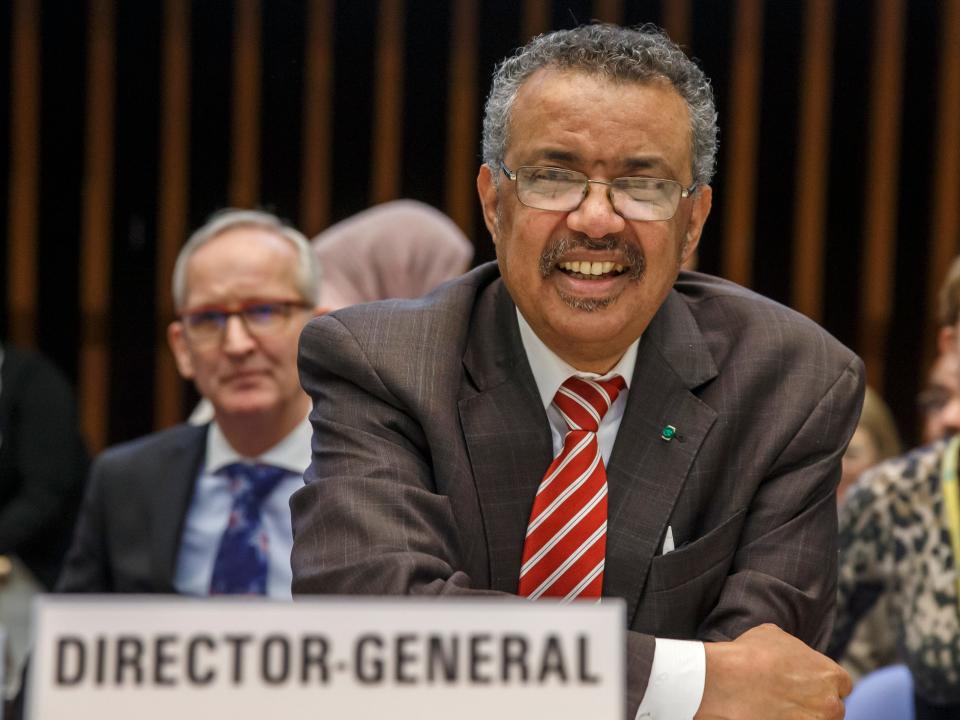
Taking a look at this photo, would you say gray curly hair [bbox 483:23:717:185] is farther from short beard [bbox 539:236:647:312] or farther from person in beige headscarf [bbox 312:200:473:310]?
person in beige headscarf [bbox 312:200:473:310]

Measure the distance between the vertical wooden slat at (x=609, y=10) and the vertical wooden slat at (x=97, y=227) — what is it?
1.69 meters

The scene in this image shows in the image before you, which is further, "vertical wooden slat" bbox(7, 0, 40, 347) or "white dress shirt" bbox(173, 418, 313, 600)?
"vertical wooden slat" bbox(7, 0, 40, 347)

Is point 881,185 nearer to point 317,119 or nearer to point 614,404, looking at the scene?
point 317,119

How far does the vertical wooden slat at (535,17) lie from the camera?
16.8ft

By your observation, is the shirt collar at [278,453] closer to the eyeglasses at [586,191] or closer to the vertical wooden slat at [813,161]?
the eyeglasses at [586,191]

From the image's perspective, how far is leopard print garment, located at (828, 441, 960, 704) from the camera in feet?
8.94

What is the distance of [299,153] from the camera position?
17.3 feet

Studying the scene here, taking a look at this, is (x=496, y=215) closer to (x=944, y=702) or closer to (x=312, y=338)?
(x=312, y=338)

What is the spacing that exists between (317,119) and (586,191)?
11.5 feet

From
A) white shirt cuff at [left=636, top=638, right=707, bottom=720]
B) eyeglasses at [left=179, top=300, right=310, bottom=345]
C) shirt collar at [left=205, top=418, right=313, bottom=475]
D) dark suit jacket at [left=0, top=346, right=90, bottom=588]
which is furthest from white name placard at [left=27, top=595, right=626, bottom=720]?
dark suit jacket at [left=0, top=346, right=90, bottom=588]

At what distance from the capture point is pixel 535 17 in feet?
16.9

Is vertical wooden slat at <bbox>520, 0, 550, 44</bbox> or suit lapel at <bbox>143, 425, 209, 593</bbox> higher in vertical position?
vertical wooden slat at <bbox>520, 0, 550, 44</bbox>

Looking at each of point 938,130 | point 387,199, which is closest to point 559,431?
point 387,199

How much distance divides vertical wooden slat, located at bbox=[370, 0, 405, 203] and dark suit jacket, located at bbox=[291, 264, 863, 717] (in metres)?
3.24
